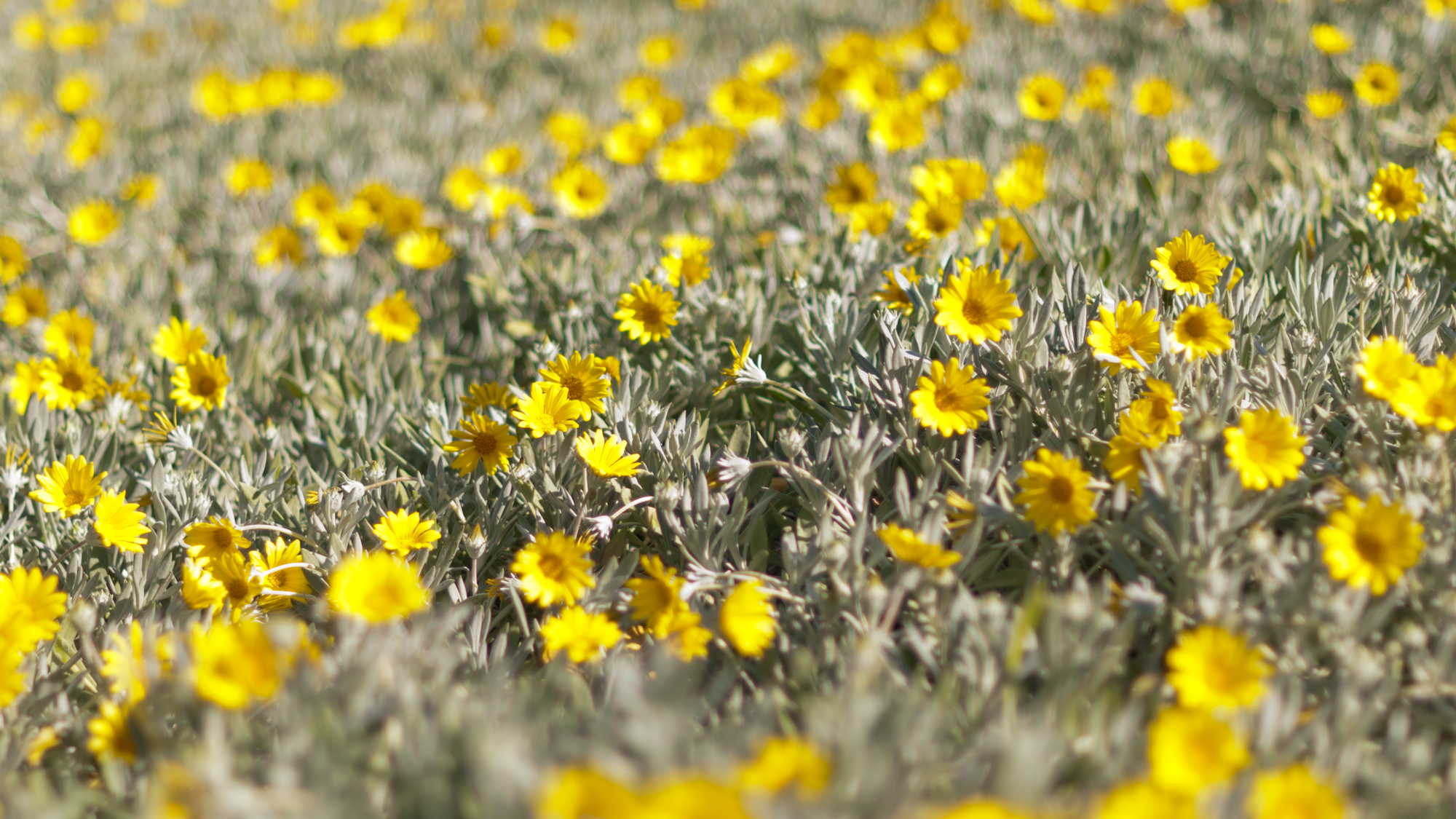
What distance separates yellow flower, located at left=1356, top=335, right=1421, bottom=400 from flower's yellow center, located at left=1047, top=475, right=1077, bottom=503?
0.49 meters

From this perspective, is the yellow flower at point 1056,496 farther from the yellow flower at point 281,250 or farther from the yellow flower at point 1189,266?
the yellow flower at point 281,250

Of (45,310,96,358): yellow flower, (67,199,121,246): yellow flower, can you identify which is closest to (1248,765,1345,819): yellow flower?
(45,310,96,358): yellow flower

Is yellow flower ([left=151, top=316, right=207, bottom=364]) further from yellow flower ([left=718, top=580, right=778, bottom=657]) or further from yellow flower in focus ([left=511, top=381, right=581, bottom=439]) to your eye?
yellow flower ([left=718, top=580, right=778, bottom=657])

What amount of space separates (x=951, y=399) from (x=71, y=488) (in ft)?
5.93

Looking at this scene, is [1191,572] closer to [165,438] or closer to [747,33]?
[165,438]

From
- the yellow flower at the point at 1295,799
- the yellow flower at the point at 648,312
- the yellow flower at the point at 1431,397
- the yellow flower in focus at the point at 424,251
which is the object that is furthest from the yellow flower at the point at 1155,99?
the yellow flower at the point at 1295,799

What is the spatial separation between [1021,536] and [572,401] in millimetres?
922

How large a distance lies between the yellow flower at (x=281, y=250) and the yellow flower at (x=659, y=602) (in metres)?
2.09

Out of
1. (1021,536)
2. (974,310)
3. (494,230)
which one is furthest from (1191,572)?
(494,230)

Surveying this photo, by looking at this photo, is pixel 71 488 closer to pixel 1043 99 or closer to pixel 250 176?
pixel 250 176

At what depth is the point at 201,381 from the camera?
2.20m

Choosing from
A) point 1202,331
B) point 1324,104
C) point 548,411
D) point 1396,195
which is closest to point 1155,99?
point 1324,104

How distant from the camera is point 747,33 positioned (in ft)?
16.2

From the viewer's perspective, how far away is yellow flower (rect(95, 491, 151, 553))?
1737mm
